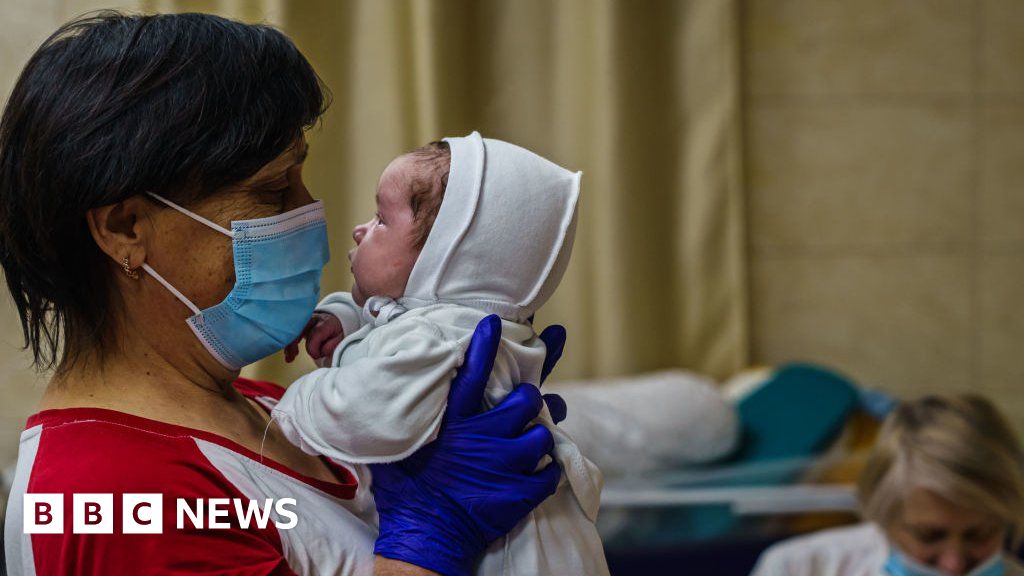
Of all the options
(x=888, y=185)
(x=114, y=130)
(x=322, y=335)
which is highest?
(x=114, y=130)

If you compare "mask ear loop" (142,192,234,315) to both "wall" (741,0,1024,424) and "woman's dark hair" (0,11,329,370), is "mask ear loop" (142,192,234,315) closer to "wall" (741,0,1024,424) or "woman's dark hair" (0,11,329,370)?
"woman's dark hair" (0,11,329,370)

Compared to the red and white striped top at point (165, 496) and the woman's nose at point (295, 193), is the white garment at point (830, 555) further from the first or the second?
the woman's nose at point (295, 193)

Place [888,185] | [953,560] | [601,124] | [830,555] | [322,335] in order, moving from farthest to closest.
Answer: [888,185] < [601,124] < [830,555] < [953,560] < [322,335]

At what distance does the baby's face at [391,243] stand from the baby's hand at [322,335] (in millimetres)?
80

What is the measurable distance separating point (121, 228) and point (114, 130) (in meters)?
0.11

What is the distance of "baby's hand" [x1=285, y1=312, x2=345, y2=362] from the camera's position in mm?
1230

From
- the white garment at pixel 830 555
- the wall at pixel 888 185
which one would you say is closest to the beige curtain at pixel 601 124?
the wall at pixel 888 185

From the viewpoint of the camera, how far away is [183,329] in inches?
44.6

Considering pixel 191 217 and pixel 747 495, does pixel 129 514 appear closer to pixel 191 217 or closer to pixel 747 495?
pixel 191 217

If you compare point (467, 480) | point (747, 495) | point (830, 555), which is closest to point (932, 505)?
point (830, 555)

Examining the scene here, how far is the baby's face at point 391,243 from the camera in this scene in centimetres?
116

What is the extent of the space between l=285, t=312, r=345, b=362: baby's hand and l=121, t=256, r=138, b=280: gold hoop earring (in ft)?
0.67

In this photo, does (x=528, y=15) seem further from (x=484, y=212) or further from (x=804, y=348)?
(x=484, y=212)

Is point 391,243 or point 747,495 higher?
point 391,243
